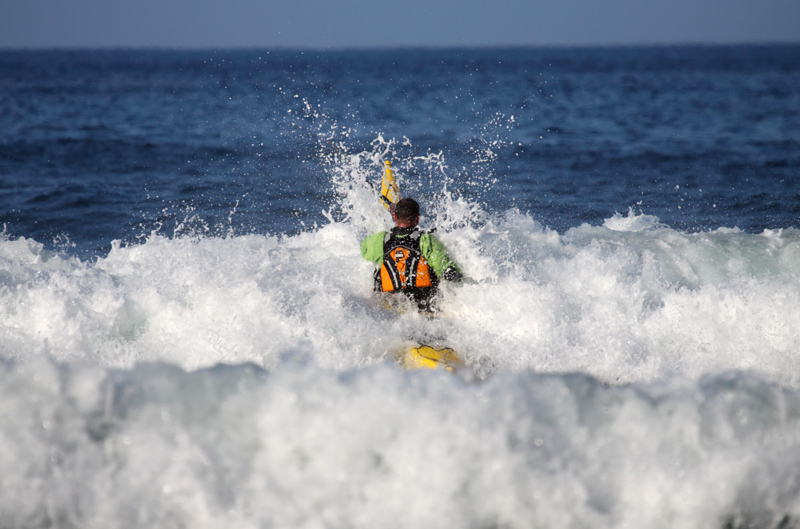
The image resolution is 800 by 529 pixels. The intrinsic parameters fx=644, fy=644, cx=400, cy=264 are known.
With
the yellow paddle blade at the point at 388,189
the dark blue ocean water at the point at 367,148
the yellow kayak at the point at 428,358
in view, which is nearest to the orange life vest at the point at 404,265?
the yellow kayak at the point at 428,358

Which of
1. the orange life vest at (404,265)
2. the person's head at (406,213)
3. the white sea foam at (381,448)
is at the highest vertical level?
the person's head at (406,213)

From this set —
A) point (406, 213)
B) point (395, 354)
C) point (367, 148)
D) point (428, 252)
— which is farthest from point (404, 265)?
point (367, 148)

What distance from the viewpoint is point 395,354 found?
488cm

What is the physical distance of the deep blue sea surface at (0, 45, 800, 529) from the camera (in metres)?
3.15

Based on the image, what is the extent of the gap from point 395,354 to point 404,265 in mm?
741

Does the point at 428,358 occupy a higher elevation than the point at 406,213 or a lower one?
lower

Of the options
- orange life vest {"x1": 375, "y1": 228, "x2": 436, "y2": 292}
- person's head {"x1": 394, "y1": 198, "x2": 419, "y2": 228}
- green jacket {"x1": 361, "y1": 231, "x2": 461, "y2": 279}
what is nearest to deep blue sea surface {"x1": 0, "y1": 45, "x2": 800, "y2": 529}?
orange life vest {"x1": 375, "y1": 228, "x2": 436, "y2": 292}

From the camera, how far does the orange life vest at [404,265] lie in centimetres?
517

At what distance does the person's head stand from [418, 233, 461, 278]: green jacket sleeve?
15 cm

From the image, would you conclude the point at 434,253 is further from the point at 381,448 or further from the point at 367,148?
the point at 367,148

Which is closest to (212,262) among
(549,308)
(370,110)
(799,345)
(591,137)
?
(549,308)

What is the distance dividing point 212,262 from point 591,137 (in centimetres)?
1143

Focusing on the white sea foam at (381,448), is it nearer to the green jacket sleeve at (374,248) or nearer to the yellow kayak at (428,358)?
the yellow kayak at (428,358)

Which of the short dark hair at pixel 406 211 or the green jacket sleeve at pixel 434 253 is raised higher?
the short dark hair at pixel 406 211
